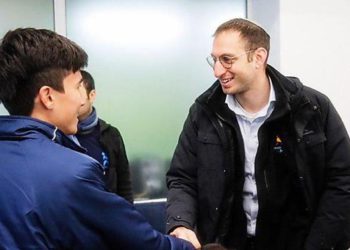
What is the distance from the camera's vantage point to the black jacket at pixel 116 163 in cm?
240

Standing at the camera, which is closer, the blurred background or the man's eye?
the man's eye

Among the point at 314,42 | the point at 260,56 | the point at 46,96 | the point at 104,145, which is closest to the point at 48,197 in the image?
the point at 46,96

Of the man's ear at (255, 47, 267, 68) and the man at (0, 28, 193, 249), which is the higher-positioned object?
the man's ear at (255, 47, 267, 68)

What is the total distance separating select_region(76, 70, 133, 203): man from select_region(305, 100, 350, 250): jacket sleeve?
1042mm

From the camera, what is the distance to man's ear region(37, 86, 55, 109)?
116cm

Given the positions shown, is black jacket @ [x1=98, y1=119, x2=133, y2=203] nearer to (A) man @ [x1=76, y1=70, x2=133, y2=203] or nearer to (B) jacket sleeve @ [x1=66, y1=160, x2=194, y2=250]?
(A) man @ [x1=76, y1=70, x2=133, y2=203]

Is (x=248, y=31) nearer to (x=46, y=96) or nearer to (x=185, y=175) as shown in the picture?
(x=185, y=175)

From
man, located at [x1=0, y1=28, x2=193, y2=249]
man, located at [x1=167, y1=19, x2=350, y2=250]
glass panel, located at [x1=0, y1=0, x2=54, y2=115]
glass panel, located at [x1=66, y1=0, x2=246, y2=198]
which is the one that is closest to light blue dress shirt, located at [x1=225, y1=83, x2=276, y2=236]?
man, located at [x1=167, y1=19, x2=350, y2=250]

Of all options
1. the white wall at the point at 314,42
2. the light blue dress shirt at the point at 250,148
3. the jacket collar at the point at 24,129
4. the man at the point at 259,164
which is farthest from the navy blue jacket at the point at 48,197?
the white wall at the point at 314,42

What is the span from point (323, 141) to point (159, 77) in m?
1.60

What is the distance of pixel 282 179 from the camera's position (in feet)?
5.79

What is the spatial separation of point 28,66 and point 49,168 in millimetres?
305

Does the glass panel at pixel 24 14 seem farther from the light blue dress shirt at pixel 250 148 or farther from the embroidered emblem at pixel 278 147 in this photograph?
the embroidered emblem at pixel 278 147

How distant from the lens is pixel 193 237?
1623 mm
